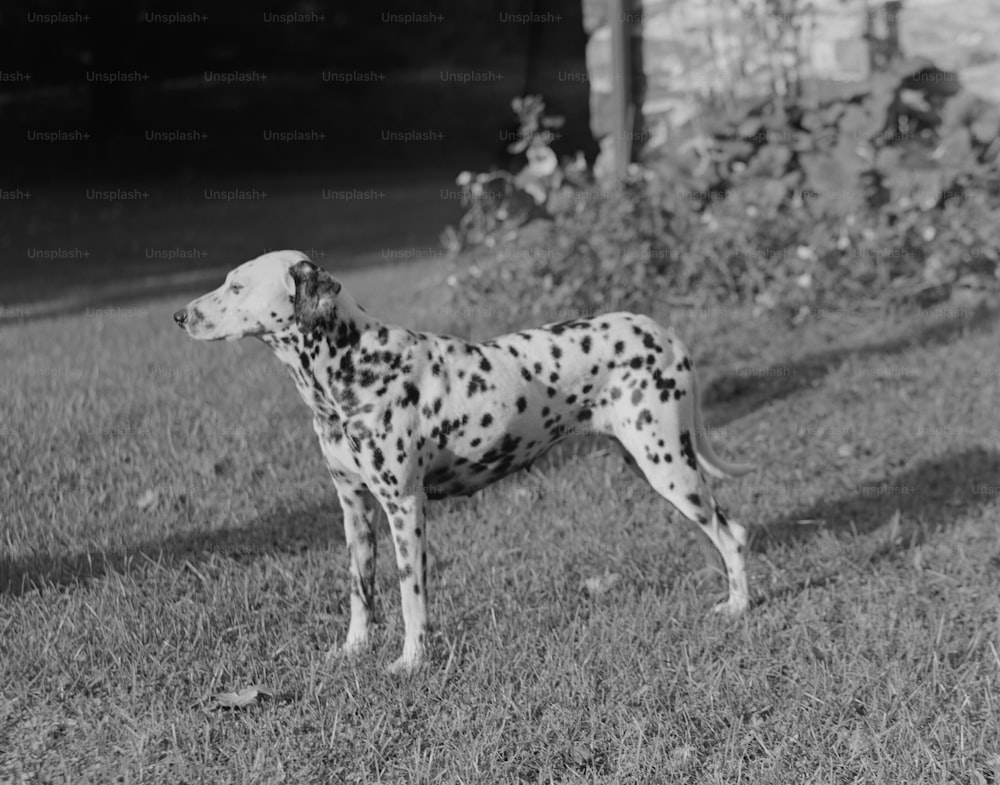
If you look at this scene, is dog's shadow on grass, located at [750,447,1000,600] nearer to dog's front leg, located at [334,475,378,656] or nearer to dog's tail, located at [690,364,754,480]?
dog's tail, located at [690,364,754,480]

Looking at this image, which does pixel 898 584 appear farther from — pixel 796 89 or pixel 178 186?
pixel 178 186

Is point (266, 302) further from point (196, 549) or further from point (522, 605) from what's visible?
point (196, 549)

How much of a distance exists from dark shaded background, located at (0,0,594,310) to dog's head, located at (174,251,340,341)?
28.3ft

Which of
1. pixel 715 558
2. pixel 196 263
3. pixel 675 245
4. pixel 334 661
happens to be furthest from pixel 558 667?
pixel 196 263

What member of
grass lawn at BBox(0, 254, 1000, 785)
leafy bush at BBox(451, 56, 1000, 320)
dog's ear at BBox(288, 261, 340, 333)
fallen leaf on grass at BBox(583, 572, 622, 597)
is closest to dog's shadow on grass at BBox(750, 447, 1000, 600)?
grass lawn at BBox(0, 254, 1000, 785)

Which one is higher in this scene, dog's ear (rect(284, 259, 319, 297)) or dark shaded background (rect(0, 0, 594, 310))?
dog's ear (rect(284, 259, 319, 297))

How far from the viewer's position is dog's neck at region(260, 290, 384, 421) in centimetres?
394

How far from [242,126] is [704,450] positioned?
25979 millimetres

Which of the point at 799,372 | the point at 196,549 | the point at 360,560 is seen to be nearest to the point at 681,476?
the point at 360,560

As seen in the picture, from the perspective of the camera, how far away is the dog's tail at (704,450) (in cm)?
453

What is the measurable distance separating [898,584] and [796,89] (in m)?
6.46

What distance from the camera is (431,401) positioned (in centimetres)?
407

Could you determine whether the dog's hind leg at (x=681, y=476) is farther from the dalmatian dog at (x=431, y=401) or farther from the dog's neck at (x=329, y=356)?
the dog's neck at (x=329, y=356)

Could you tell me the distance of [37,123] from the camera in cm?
2783
